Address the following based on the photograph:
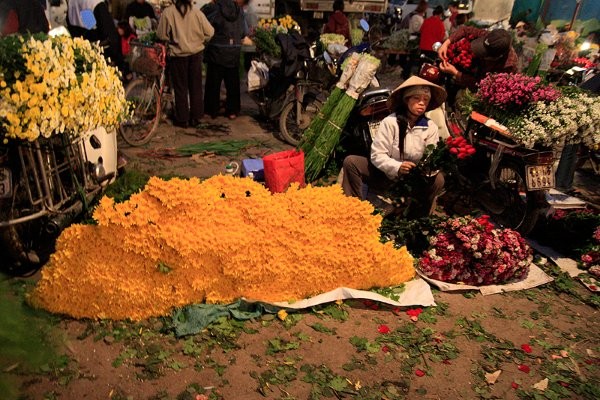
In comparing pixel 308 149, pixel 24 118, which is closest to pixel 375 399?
pixel 24 118

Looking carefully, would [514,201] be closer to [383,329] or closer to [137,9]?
[383,329]

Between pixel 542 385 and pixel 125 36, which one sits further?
pixel 125 36

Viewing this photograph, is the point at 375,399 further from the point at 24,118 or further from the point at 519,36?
the point at 519,36

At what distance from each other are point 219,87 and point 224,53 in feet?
2.48

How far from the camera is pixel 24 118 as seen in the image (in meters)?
2.90

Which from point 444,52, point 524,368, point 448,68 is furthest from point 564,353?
point 444,52

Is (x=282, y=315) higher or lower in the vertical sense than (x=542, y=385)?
higher

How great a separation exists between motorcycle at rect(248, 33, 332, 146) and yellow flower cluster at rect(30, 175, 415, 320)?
403 cm

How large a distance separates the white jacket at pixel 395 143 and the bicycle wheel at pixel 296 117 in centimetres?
315

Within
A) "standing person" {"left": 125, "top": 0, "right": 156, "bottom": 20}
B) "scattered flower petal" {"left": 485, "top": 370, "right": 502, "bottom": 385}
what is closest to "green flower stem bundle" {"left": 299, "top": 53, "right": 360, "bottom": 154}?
"scattered flower petal" {"left": 485, "top": 370, "right": 502, "bottom": 385}

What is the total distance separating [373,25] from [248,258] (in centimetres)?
1681

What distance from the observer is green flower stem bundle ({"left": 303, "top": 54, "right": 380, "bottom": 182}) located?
5504 mm

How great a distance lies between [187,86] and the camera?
7.93 meters

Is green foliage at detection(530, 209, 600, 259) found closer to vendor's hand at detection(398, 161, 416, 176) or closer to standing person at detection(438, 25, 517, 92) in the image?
vendor's hand at detection(398, 161, 416, 176)
